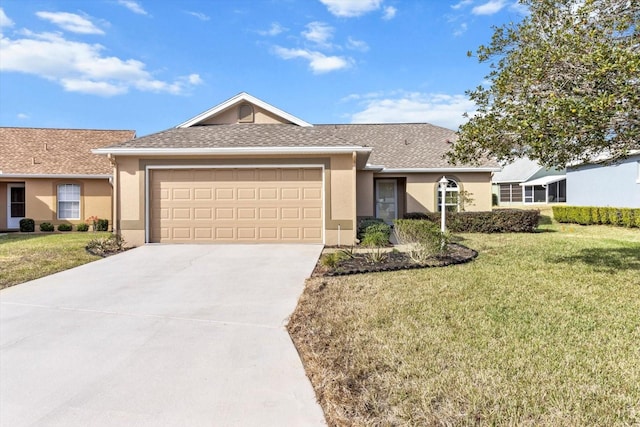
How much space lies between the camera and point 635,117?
601 cm

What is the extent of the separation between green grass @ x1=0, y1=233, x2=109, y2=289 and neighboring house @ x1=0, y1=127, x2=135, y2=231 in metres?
5.30

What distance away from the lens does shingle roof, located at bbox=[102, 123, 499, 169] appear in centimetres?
1255

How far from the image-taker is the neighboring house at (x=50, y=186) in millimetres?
18141

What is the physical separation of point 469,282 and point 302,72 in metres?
14.4

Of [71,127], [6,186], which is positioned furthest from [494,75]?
[71,127]

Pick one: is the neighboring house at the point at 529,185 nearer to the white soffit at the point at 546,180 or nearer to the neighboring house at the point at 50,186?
the white soffit at the point at 546,180

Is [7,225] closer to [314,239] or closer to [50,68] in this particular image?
[50,68]

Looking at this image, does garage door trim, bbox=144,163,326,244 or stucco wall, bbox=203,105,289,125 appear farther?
stucco wall, bbox=203,105,289,125

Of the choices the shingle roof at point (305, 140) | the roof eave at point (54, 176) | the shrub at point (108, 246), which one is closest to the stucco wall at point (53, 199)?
the roof eave at point (54, 176)

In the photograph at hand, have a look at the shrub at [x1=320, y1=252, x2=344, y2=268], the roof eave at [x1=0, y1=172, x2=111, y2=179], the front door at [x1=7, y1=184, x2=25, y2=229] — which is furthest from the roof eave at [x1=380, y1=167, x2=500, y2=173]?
the front door at [x1=7, y1=184, x2=25, y2=229]

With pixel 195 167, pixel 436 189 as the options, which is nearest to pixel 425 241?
pixel 195 167

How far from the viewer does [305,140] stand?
41.8ft

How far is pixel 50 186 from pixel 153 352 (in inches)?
725

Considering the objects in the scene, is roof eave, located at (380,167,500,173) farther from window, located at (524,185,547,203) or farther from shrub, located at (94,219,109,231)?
window, located at (524,185,547,203)
